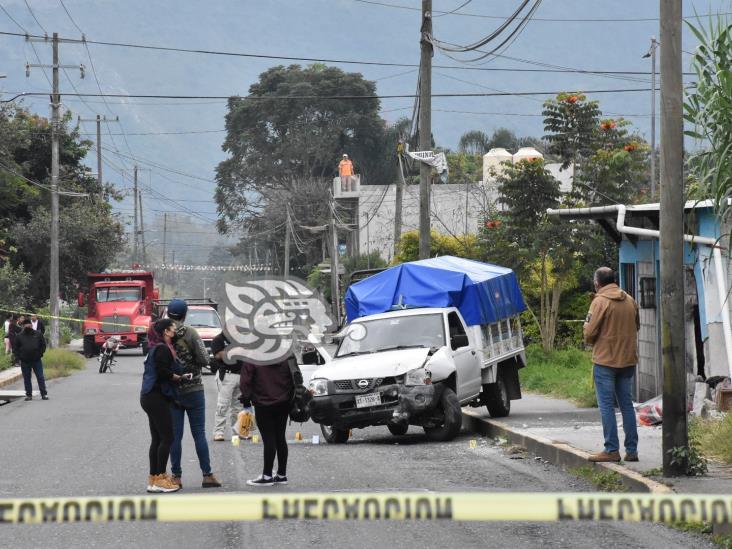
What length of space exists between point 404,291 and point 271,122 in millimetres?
79782

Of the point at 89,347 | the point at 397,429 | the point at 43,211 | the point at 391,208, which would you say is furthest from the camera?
the point at 391,208

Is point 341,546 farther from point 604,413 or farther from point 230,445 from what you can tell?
point 230,445

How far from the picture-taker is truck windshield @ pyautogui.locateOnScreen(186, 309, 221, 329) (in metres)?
39.3

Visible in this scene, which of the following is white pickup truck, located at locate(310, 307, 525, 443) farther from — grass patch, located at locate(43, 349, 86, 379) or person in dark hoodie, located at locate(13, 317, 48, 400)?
grass patch, located at locate(43, 349, 86, 379)

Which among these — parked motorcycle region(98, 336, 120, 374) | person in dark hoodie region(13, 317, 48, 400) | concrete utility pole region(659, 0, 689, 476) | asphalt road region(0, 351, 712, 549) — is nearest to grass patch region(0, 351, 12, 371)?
parked motorcycle region(98, 336, 120, 374)

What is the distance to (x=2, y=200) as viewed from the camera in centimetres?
5138

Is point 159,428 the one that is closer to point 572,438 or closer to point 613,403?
point 613,403

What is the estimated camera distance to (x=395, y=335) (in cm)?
1780

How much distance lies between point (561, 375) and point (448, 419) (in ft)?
33.4

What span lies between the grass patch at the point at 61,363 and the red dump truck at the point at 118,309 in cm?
847

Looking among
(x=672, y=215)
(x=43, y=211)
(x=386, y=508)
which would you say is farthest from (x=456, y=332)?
(x=43, y=211)

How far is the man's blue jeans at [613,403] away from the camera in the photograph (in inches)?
477

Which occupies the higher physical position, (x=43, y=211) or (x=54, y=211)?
(x=43, y=211)

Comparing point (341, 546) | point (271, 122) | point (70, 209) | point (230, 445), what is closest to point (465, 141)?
point (271, 122)
